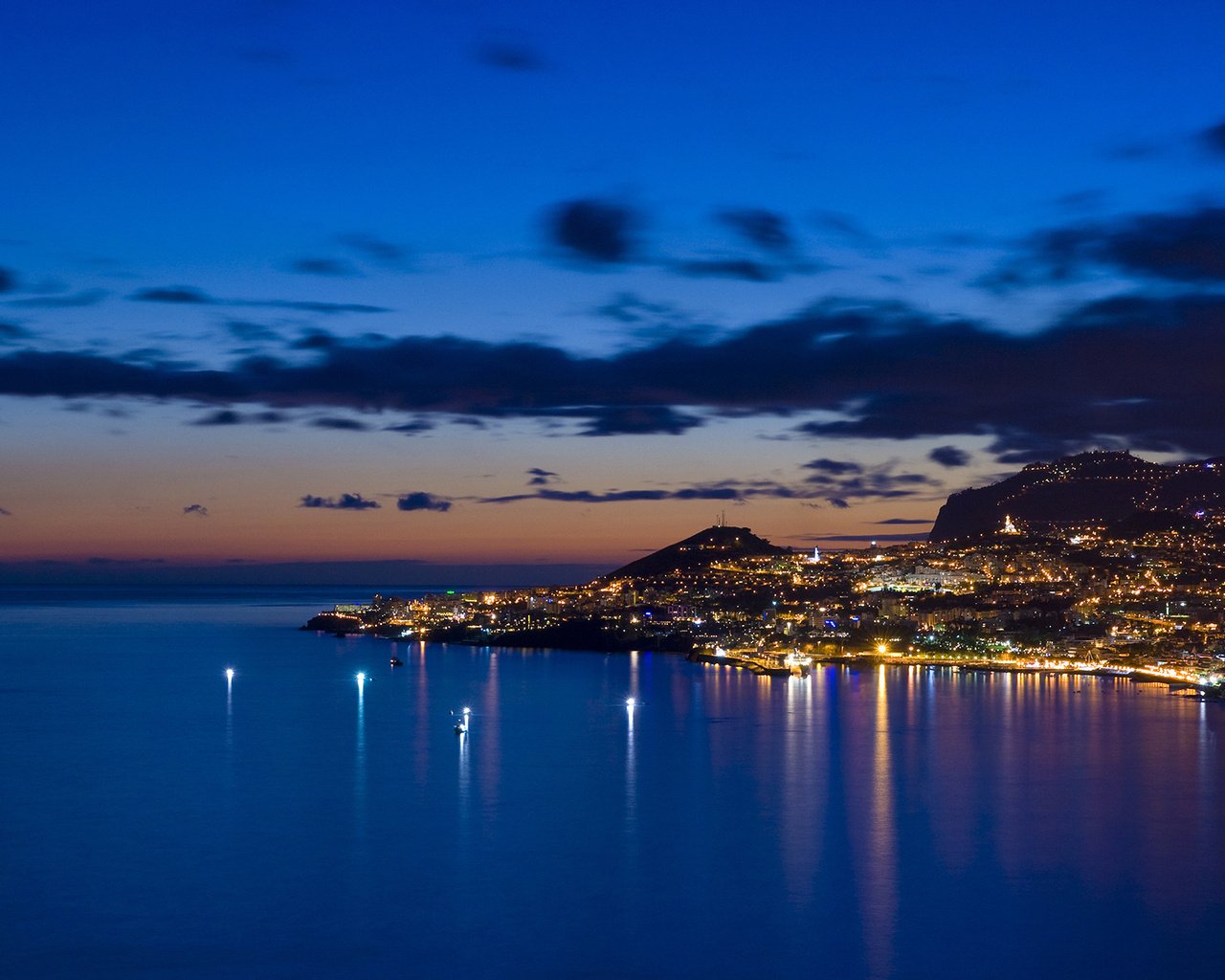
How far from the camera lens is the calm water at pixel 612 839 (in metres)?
17.6

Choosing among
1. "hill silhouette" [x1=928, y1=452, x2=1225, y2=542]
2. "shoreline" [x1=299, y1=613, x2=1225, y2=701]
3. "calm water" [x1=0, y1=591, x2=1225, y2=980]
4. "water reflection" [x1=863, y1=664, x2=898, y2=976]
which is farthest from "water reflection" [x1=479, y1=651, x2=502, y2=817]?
"hill silhouette" [x1=928, y1=452, x2=1225, y2=542]

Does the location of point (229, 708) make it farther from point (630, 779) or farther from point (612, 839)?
point (612, 839)

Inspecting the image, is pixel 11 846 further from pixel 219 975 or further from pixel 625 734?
pixel 625 734

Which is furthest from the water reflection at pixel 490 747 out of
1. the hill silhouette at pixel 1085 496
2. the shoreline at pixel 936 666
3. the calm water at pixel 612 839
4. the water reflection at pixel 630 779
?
the hill silhouette at pixel 1085 496

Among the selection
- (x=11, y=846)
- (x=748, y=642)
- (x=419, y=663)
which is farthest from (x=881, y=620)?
(x=11, y=846)

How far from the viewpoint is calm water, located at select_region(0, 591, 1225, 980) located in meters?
17.6

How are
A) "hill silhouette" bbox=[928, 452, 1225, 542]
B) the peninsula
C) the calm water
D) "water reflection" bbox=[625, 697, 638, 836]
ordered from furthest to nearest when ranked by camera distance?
"hill silhouette" bbox=[928, 452, 1225, 542] < the peninsula < "water reflection" bbox=[625, 697, 638, 836] < the calm water

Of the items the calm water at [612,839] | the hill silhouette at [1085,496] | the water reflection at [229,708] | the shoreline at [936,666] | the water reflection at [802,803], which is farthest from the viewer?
the hill silhouette at [1085,496]

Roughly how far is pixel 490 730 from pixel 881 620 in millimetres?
48787

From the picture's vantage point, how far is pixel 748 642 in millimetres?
77875

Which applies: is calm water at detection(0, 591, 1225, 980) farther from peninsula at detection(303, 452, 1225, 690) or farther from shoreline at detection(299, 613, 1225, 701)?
peninsula at detection(303, 452, 1225, 690)

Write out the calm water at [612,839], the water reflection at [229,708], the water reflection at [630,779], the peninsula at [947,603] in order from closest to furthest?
the calm water at [612,839] → the water reflection at [630,779] → the water reflection at [229,708] → the peninsula at [947,603]

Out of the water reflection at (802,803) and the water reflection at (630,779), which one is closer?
the water reflection at (802,803)

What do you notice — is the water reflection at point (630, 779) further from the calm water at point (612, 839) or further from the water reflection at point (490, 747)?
the water reflection at point (490, 747)
